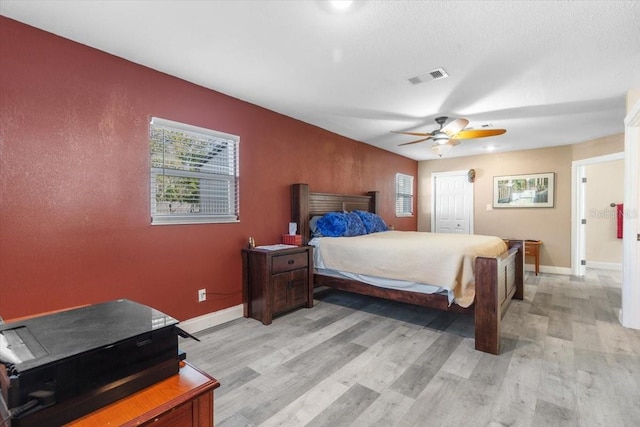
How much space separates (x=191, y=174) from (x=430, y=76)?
2410 millimetres

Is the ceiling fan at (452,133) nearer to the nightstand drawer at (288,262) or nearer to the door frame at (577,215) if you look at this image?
the nightstand drawer at (288,262)

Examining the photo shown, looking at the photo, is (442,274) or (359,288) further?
(359,288)

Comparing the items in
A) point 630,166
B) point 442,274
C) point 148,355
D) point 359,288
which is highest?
point 630,166

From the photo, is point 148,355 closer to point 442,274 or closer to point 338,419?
point 338,419

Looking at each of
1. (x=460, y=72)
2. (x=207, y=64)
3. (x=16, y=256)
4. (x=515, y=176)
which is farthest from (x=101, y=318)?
(x=515, y=176)

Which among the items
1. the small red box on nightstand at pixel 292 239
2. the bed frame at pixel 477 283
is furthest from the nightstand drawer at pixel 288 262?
the bed frame at pixel 477 283

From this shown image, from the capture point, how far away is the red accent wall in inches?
79.6

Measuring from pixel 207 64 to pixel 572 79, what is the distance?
10.7 ft

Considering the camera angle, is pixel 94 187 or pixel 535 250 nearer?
pixel 94 187

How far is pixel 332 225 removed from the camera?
3980 millimetres

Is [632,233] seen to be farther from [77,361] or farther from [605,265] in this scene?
[77,361]

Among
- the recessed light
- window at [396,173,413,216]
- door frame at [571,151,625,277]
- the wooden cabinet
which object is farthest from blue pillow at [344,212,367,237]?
door frame at [571,151,625,277]

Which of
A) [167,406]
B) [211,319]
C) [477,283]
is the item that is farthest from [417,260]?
[167,406]

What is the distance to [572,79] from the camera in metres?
2.78
